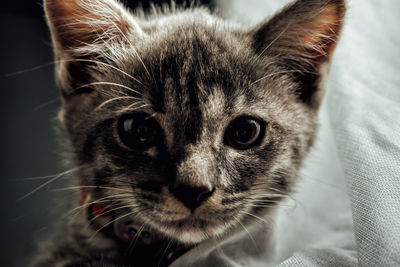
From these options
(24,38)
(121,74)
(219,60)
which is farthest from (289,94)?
(24,38)

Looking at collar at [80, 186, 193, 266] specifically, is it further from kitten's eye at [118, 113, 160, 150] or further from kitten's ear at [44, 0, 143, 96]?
kitten's ear at [44, 0, 143, 96]

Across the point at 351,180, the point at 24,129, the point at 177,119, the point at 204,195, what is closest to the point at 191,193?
the point at 204,195

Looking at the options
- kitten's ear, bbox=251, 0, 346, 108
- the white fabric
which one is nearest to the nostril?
the white fabric

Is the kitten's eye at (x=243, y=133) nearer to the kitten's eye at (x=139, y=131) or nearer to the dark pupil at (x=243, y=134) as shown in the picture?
the dark pupil at (x=243, y=134)

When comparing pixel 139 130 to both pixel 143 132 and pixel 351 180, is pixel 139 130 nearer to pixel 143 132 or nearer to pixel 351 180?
pixel 143 132

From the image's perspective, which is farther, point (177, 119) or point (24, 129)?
point (24, 129)

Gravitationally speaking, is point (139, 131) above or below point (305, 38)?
below

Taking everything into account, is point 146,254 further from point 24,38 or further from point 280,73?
point 24,38

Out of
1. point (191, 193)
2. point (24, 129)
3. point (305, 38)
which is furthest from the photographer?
point (24, 129)
